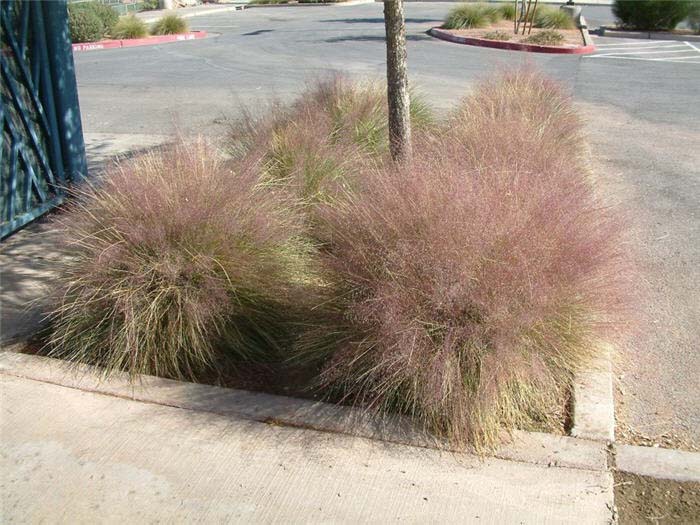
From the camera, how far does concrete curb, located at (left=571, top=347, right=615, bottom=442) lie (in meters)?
3.60

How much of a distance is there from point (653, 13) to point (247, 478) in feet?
75.0

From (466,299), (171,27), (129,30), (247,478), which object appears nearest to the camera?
(247,478)

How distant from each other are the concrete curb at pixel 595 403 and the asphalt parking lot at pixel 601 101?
5.4 inches

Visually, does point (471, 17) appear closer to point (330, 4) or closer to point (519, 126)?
point (330, 4)

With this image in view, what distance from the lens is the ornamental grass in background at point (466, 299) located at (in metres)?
3.54

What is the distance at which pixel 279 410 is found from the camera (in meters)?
3.84

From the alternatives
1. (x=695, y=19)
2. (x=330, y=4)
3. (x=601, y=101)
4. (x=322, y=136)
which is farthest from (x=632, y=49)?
(x=330, y=4)

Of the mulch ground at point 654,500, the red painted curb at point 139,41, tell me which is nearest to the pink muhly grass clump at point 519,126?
the mulch ground at point 654,500

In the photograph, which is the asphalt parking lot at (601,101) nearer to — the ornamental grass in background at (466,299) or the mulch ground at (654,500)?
the mulch ground at (654,500)

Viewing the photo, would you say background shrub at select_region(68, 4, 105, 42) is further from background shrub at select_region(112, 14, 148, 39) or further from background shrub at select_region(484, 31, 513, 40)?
background shrub at select_region(484, 31, 513, 40)

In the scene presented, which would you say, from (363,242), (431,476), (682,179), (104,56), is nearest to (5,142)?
(363,242)

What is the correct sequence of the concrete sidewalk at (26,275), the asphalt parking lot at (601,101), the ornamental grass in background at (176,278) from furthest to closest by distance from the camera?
the concrete sidewalk at (26,275) → the asphalt parking lot at (601,101) → the ornamental grass in background at (176,278)

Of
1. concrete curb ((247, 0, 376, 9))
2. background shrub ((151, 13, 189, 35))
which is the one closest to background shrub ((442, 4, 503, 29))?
background shrub ((151, 13, 189, 35))

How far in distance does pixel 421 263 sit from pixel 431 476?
997 mm
